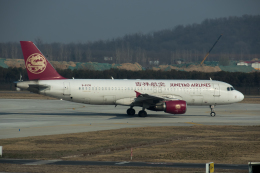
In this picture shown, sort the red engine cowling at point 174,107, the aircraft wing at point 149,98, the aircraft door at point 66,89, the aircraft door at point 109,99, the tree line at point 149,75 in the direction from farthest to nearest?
the tree line at point 149,75 → the aircraft door at point 109,99 → the aircraft door at point 66,89 → the aircraft wing at point 149,98 → the red engine cowling at point 174,107

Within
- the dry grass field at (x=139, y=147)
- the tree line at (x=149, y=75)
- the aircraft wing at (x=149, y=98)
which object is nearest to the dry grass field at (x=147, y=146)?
the dry grass field at (x=139, y=147)

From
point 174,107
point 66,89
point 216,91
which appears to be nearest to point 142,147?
point 174,107

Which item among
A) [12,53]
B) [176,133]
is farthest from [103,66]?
[176,133]

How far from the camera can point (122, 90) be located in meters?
38.2

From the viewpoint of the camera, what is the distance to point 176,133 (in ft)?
86.7

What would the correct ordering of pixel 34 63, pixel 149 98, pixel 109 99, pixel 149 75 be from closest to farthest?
pixel 149 98
pixel 34 63
pixel 109 99
pixel 149 75

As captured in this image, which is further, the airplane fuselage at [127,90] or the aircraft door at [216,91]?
the aircraft door at [216,91]

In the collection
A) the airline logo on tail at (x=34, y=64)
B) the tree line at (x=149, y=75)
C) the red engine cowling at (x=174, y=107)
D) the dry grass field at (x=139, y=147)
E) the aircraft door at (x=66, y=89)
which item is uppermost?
the tree line at (x=149, y=75)

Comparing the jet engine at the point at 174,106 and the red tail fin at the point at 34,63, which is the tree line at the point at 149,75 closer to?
the red tail fin at the point at 34,63

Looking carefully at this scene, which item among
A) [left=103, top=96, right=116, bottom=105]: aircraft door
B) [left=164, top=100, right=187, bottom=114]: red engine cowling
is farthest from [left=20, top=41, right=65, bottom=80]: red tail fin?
[left=164, top=100, right=187, bottom=114]: red engine cowling

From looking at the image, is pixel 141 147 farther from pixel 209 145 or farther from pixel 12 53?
pixel 12 53

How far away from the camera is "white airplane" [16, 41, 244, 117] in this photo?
36625 millimetres

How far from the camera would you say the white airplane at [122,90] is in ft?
120

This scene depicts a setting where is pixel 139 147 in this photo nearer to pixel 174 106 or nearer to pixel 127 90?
pixel 174 106
